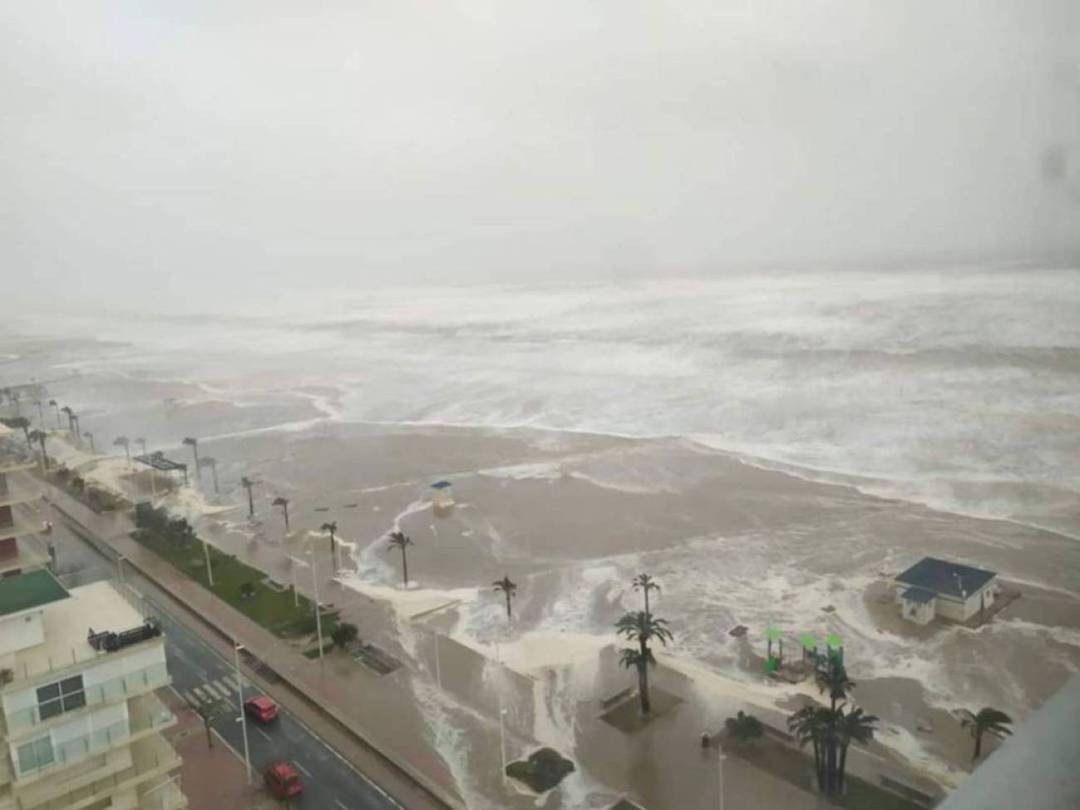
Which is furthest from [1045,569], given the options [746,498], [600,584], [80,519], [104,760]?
[80,519]

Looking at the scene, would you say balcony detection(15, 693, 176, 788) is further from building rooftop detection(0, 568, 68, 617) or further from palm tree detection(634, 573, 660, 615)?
palm tree detection(634, 573, 660, 615)

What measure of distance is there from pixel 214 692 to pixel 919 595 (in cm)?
451

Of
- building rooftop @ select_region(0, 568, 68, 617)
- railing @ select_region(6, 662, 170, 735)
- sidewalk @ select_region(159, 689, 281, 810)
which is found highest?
building rooftop @ select_region(0, 568, 68, 617)

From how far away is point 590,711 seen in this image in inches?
183

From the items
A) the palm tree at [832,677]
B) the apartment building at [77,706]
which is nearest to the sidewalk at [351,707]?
the apartment building at [77,706]

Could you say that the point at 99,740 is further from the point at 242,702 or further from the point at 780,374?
the point at 780,374

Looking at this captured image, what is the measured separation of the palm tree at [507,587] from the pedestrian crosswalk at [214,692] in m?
1.85

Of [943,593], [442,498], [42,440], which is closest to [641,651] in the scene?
[943,593]

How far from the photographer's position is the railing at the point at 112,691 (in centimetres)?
262

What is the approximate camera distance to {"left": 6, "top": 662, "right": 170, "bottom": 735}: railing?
2.62 m

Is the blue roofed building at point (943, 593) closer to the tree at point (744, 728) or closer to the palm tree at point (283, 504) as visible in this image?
the tree at point (744, 728)

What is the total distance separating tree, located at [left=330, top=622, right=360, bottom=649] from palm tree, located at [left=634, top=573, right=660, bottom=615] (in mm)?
1987

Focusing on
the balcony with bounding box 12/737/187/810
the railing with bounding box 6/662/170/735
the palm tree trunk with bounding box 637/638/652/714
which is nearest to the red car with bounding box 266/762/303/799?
the balcony with bounding box 12/737/187/810

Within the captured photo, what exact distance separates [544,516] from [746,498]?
78.9 inches
